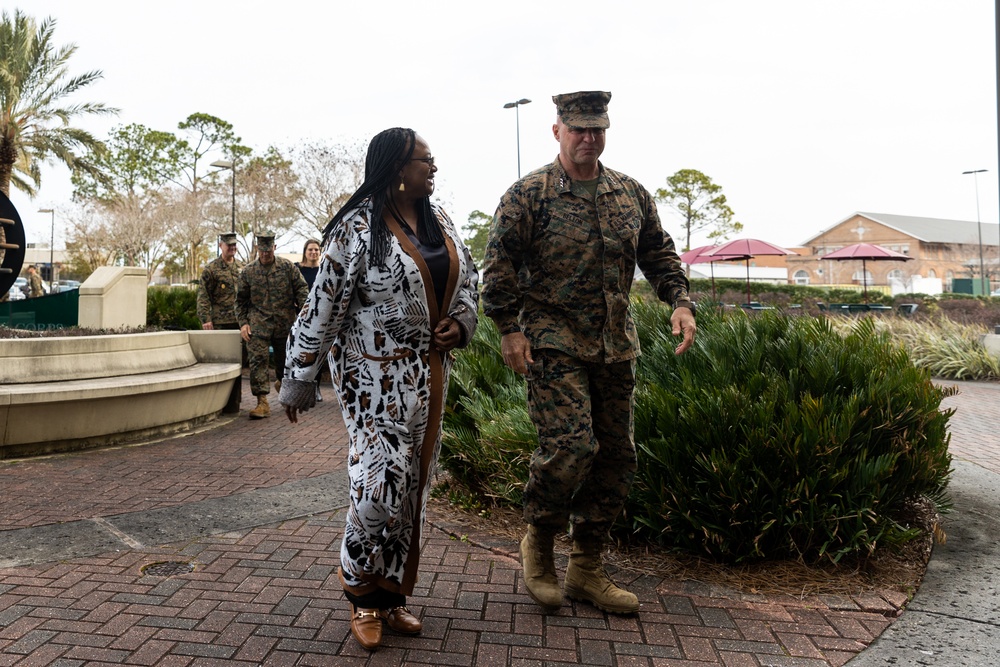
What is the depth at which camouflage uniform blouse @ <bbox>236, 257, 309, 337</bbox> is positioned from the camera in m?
8.23

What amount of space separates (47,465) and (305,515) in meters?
2.49

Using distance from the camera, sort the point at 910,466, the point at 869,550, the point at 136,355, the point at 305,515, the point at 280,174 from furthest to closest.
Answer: the point at 280,174, the point at 136,355, the point at 305,515, the point at 910,466, the point at 869,550

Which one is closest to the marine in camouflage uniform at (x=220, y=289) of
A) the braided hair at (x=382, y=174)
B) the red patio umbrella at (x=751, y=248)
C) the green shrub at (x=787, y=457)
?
the green shrub at (x=787, y=457)

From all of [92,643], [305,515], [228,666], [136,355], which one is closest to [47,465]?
[136,355]

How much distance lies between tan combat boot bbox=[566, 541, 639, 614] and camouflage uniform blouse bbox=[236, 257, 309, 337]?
554cm

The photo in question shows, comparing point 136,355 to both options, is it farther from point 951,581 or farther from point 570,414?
point 951,581

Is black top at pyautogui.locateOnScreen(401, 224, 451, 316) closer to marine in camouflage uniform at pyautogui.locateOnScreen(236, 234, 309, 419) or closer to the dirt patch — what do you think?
the dirt patch

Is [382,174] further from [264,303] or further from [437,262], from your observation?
[264,303]

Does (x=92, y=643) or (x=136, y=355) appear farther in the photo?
(x=136, y=355)

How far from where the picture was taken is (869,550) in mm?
3504

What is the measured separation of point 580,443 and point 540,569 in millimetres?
629

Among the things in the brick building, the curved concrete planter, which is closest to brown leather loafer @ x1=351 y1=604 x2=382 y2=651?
the curved concrete planter

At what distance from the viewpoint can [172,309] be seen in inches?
596

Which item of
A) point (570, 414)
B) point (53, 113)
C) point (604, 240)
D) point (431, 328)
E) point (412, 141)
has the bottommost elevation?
point (570, 414)
